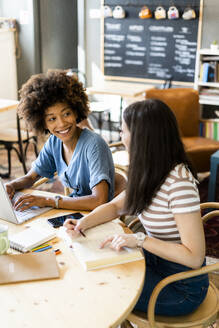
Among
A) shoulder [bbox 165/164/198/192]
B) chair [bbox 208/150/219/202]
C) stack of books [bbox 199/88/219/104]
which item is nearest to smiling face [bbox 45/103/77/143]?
shoulder [bbox 165/164/198/192]

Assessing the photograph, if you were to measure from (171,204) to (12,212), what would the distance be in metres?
0.63

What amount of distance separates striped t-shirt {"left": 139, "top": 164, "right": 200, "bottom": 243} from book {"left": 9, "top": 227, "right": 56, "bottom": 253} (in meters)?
0.36

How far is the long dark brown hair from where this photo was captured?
1.41 m

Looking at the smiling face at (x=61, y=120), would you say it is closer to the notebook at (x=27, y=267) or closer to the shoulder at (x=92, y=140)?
the shoulder at (x=92, y=140)

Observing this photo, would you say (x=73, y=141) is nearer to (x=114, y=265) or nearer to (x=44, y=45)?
(x=114, y=265)

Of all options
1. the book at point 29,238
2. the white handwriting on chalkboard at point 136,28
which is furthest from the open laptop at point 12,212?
the white handwriting on chalkboard at point 136,28

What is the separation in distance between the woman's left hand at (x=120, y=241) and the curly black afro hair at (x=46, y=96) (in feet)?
2.70

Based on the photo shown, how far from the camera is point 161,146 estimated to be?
142cm

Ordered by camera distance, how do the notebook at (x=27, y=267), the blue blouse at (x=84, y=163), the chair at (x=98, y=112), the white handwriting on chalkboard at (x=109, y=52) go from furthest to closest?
the white handwriting on chalkboard at (x=109, y=52) < the chair at (x=98, y=112) < the blue blouse at (x=84, y=163) < the notebook at (x=27, y=267)

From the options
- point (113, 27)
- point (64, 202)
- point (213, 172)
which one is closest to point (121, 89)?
point (113, 27)

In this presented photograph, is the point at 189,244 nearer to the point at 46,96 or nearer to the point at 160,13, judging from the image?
the point at 46,96

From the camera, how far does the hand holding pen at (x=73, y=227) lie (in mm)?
1502

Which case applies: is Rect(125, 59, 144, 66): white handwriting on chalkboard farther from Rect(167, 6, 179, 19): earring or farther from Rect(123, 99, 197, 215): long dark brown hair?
Rect(123, 99, 197, 215): long dark brown hair

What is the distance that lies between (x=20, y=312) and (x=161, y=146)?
0.68 m
